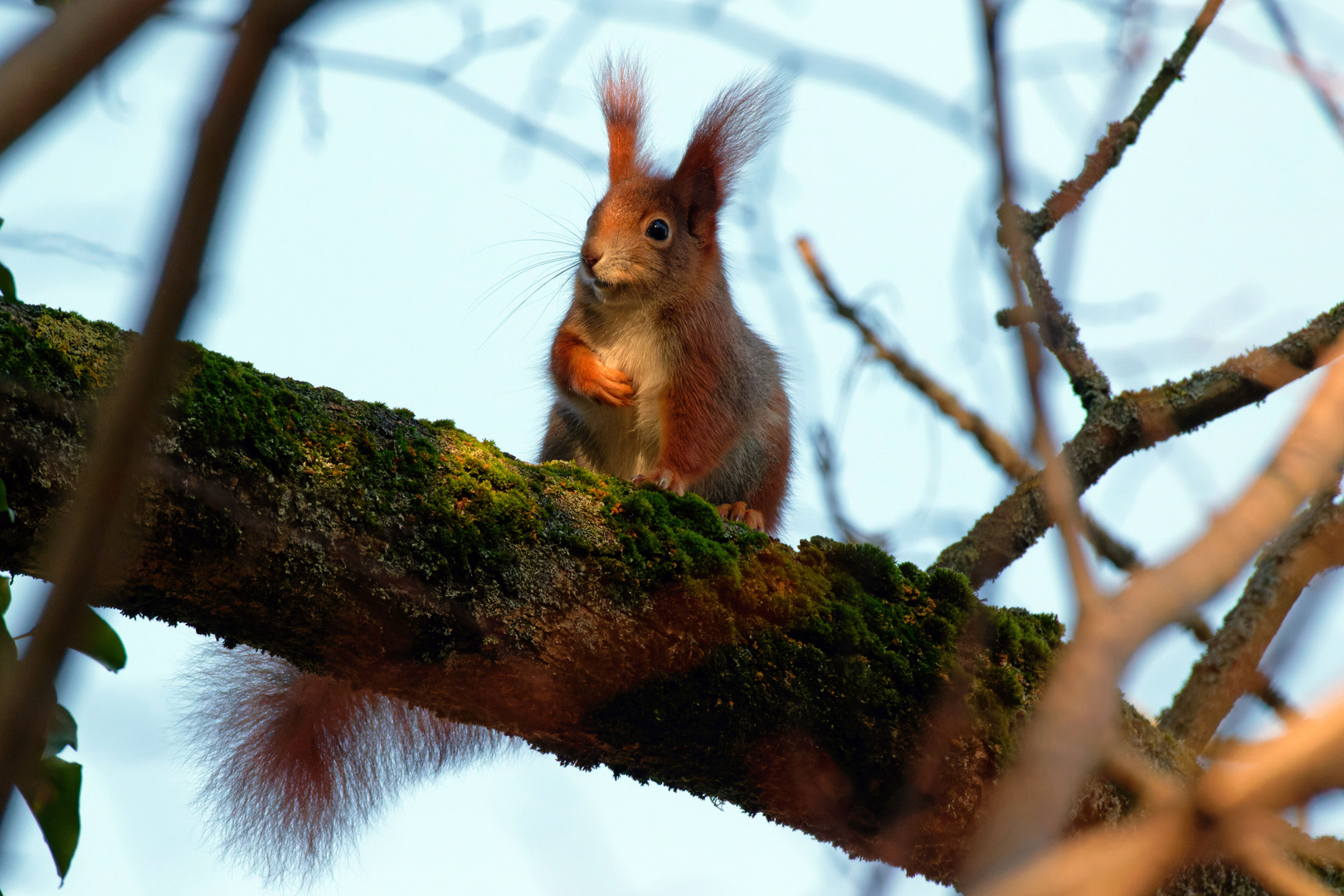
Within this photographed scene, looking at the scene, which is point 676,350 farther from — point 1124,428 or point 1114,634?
point 1114,634

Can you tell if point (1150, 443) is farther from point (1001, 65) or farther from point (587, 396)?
point (1001, 65)

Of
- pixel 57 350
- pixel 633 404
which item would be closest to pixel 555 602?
pixel 57 350

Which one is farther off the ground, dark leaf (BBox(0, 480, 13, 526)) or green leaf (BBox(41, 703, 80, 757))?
dark leaf (BBox(0, 480, 13, 526))

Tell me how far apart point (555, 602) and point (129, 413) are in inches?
65.7

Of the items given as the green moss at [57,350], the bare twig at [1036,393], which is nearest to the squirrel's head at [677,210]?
the green moss at [57,350]

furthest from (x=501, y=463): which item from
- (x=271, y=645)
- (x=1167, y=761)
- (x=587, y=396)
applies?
(x=1167, y=761)

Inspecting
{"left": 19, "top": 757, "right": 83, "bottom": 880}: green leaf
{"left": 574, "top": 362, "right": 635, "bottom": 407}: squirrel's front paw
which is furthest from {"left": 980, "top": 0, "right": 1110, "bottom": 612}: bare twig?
{"left": 574, "top": 362, "right": 635, "bottom": 407}: squirrel's front paw

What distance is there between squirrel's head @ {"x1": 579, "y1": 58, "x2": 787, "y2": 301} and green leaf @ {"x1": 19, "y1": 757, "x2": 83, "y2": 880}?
2481 mm

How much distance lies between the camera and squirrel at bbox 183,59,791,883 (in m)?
2.95

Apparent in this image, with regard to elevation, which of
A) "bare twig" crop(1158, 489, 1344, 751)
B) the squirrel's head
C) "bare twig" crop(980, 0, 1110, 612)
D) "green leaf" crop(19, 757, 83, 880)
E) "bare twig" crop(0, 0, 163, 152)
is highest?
the squirrel's head

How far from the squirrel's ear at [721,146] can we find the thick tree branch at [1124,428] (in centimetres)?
158

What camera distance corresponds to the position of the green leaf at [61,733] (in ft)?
5.97

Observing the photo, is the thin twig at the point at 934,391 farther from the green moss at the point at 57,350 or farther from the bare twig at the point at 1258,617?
the green moss at the point at 57,350

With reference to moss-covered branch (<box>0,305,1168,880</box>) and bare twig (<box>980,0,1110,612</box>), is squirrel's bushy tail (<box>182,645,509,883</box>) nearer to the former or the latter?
moss-covered branch (<box>0,305,1168,880</box>)
